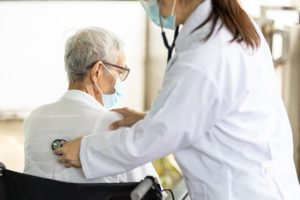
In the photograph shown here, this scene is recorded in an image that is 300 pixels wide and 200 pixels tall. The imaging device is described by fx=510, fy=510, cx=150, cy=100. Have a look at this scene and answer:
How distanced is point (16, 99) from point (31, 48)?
0.51 metres

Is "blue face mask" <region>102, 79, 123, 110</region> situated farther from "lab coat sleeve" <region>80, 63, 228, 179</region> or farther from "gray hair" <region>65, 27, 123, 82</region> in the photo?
"lab coat sleeve" <region>80, 63, 228, 179</region>

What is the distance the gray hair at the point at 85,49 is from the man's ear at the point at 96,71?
0.5 inches

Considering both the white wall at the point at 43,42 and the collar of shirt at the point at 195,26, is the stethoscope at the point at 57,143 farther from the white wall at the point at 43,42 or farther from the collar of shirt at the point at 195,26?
the white wall at the point at 43,42

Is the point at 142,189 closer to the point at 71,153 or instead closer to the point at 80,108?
the point at 71,153

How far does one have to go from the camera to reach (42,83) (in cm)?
480

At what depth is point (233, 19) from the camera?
1205 millimetres

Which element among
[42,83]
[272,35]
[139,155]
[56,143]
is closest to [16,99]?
[42,83]

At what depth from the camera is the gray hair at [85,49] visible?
157cm

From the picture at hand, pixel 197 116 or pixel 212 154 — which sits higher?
pixel 197 116

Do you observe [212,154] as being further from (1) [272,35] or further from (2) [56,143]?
(1) [272,35]

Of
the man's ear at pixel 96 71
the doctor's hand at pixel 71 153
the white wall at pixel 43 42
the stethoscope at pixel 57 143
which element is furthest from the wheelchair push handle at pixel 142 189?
the white wall at pixel 43 42

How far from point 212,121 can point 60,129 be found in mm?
480

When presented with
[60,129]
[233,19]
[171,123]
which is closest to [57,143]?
[60,129]

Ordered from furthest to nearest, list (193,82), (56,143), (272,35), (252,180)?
1. (272,35)
2. (56,143)
3. (252,180)
4. (193,82)
